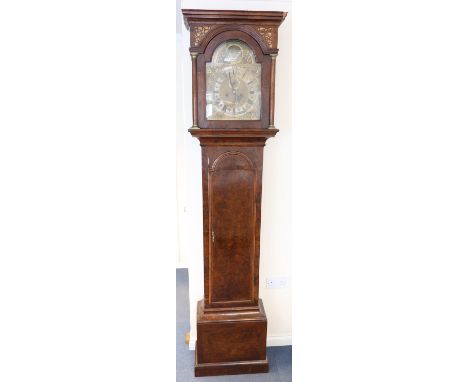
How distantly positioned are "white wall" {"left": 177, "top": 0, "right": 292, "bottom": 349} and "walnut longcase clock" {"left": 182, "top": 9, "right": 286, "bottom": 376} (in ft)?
0.63

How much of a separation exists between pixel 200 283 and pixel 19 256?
2.00 m

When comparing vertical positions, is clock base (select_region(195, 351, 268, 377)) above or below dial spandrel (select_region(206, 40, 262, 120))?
below

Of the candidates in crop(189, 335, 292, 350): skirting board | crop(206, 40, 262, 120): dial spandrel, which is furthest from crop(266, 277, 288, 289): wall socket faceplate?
crop(206, 40, 262, 120): dial spandrel

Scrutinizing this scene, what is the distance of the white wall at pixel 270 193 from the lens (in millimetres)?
2051

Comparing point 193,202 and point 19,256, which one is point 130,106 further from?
point 193,202

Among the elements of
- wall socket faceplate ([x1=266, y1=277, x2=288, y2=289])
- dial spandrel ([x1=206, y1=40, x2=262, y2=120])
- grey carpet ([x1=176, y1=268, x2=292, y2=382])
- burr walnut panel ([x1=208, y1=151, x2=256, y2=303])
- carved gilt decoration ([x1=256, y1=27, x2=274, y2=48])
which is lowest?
grey carpet ([x1=176, y1=268, x2=292, y2=382])

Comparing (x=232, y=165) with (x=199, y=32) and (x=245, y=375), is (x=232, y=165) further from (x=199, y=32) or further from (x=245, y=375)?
(x=245, y=375)

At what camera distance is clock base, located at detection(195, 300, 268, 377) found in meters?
2.05

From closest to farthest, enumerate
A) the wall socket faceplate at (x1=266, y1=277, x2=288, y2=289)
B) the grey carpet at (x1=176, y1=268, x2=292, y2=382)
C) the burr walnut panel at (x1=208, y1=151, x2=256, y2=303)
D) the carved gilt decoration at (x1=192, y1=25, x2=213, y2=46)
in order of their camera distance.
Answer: the carved gilt decoration at (x1=192, y1=25, x2=213, y2=46) → the burr walnut panel at (x1=208, y1=151, x2=256, y2=303) → the grey carpet at (x1=176, y1=268, x2=292, y2=382) → the wall socket faceplate at (x1=266, y1=277, x2=288, y2=289)

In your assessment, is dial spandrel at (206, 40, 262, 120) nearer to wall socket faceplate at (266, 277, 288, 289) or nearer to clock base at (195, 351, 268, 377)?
wall socket faceplate at (266, 277, 288, 289)

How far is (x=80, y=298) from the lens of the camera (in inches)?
13.3

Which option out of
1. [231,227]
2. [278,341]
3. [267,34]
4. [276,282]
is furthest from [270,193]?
[278,341]

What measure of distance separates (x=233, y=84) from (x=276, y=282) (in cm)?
132

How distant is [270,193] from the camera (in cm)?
221
